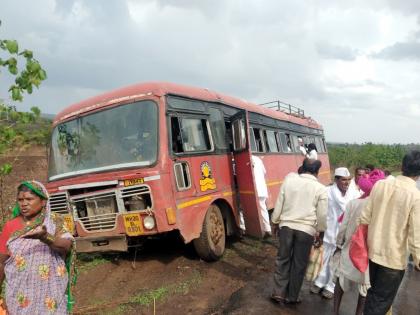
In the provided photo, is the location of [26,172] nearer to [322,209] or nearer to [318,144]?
[318,144]

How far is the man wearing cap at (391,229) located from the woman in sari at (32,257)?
2.42 metres

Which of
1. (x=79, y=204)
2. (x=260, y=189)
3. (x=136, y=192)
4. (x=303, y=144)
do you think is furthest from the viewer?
(x=303, y=144)

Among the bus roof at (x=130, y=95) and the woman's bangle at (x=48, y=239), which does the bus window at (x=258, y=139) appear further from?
the woman's bangle at (x=48, y=239)

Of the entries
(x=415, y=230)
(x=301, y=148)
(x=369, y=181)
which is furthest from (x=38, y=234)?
(x=301, y=148)

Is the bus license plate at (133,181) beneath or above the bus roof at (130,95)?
beneath

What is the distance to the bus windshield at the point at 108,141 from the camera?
18.5ft

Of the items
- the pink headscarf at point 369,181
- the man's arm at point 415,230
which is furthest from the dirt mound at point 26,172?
the man's arm at point 415,230

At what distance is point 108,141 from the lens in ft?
19.1

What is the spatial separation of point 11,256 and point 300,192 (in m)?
3.08

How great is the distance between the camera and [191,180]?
610 cm

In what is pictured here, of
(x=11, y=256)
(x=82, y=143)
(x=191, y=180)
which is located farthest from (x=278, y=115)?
(x=11, y=256)

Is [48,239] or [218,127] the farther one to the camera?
[218,127]

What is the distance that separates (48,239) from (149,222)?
A: 2895 millimetres

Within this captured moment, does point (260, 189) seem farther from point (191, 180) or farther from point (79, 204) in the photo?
point (79, 204)
